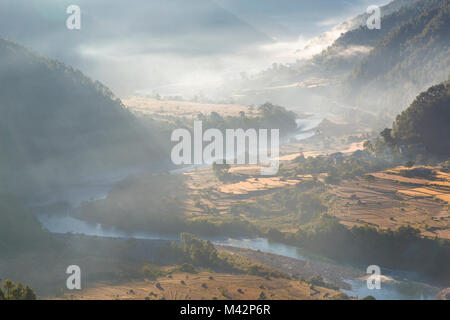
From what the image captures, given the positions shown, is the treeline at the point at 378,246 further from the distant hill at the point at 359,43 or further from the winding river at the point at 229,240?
the distant hill at the point at 359,43

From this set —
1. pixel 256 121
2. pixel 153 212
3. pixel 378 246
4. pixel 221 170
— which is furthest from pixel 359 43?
pixel 378 246

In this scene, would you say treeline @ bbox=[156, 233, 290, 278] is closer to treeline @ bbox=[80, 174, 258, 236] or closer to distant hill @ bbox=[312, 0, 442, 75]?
treeline @ bbox=[80, 174, 258, 236]

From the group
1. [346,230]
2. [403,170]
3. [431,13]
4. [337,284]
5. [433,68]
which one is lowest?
[337,284]

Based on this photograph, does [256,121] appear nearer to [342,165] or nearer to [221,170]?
[221,170]

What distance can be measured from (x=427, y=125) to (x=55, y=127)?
158ft

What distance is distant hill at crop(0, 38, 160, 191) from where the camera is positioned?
55.2 meters

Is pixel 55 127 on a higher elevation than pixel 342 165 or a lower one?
higher

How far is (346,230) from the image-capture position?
3294 cm

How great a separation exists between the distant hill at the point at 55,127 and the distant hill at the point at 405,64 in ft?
220

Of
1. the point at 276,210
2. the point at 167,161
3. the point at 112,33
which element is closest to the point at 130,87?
the point at 112,33

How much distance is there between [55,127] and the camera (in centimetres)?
6134
